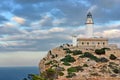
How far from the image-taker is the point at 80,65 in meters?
86.9

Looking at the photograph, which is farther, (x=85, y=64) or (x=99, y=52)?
(x=99, y=52)

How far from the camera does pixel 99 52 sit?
95.0 meters

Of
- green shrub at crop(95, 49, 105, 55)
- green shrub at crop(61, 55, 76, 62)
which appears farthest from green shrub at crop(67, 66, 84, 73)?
green shrub at crop(95, 49, 105, 55)

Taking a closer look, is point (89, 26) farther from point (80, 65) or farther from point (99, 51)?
point (80, 65)

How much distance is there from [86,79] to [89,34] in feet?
93.4

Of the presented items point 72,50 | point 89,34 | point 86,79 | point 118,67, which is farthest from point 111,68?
point 89,34

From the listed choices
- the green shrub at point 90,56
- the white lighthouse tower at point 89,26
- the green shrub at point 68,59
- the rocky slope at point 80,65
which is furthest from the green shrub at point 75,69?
the white lighthouse tower at point 89,26

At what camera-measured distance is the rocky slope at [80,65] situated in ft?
264

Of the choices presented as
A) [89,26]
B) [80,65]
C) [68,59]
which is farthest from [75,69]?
[89,26]

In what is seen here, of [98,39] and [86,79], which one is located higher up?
[98,39]

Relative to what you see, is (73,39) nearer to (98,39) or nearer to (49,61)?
(98,39)

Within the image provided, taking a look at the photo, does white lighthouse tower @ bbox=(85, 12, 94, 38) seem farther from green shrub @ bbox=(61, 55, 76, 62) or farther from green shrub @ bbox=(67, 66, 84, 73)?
green shrub @ bbox=(67, 66, 84, 73)

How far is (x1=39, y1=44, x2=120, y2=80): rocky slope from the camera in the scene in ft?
264

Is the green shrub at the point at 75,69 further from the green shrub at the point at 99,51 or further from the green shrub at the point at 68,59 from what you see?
the green shrub at the point at 99,51
